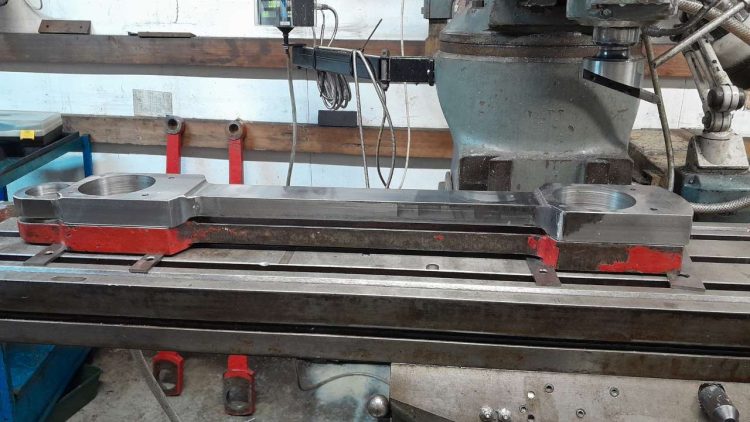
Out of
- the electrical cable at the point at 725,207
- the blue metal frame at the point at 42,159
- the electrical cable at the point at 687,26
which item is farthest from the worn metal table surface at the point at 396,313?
the blue metal frame at the point at 42,159

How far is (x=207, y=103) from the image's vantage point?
2129mm

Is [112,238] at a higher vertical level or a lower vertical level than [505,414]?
higher

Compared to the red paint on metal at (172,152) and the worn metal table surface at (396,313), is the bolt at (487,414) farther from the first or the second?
the red paint on metal at (172,152)

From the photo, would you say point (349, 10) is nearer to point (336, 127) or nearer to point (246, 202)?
point (336, 127)

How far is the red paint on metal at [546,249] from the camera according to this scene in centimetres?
68

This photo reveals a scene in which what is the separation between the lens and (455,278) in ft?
2.21

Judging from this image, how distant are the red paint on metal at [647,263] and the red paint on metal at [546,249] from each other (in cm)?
6

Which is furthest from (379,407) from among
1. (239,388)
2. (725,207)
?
(239,388)

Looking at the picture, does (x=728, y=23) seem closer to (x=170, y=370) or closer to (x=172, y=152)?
(x=172, y=152)

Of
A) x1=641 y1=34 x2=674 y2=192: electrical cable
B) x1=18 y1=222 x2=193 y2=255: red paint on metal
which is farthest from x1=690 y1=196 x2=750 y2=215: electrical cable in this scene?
x1=18 y1=222 x2=193 y2=255: red paint on metal

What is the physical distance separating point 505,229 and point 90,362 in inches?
73.7

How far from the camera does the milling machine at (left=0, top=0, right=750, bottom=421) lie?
2.04ft

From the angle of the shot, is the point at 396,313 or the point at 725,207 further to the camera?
the point at 725,207

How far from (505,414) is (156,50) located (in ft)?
6.24
